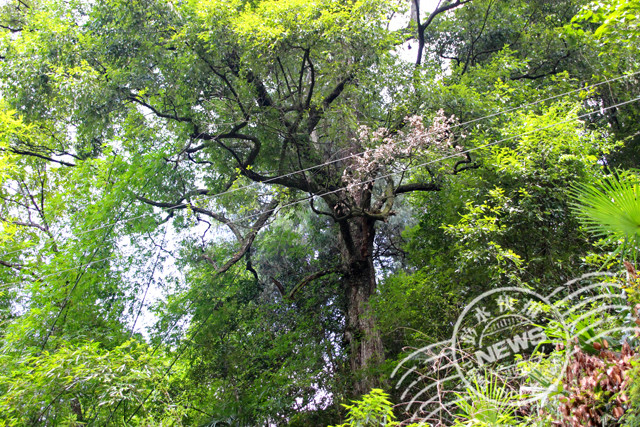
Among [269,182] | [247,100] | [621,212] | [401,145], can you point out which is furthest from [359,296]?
[621,212]

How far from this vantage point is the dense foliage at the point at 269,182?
4859 mm

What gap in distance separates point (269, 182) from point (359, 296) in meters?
2.26

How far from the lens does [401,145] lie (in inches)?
234

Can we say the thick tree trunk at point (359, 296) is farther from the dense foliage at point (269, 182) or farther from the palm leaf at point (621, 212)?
the palm leaf at point (621, 212)

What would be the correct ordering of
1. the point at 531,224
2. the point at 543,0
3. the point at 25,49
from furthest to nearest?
the point at 543,0 < the point at 25,49 < the point at 531,224

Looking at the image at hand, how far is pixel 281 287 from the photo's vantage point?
872cm

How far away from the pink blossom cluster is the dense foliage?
0.04 metres

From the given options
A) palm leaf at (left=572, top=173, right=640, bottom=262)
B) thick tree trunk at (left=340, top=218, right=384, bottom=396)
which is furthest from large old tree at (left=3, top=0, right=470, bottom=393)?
palm leaf at (left=572, top=173, right=640, bottom=262)

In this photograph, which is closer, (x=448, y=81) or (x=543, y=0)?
(x=448, y=81)

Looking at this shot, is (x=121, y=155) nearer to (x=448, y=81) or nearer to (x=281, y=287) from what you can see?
(x=281, y=287)

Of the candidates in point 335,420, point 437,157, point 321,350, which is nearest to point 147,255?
point 321,350

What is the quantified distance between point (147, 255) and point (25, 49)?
3.49 m

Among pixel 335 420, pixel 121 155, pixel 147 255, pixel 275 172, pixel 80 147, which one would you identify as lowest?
pixel 335 420

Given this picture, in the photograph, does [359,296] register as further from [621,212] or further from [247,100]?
[621,212]
